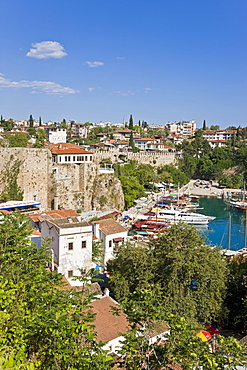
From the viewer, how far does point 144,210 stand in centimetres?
3516

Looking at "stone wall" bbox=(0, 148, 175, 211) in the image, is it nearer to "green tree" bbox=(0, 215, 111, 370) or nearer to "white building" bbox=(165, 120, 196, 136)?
"green tree" bbox=(0, 215, 111, 370)

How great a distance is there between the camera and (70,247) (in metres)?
13.1

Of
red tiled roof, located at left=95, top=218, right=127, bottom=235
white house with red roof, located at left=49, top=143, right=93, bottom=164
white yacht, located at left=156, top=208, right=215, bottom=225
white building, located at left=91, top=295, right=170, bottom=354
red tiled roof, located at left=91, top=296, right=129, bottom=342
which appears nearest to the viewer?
white building, located at left=91, top=295, right=170, bottom=354

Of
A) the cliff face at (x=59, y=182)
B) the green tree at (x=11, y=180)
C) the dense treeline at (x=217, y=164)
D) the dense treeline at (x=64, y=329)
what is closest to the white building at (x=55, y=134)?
the dense treeline at (x=217, y=164)

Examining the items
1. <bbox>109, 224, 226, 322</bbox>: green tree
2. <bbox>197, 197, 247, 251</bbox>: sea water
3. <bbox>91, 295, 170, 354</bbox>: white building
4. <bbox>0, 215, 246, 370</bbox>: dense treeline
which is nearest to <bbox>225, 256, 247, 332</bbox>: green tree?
<bbox>109, 224, 226, 322</bbox>: green tree

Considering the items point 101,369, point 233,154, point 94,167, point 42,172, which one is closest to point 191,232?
point 101,369

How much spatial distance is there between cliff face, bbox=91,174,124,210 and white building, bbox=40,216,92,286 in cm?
1552

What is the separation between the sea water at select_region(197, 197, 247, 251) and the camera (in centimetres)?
2647

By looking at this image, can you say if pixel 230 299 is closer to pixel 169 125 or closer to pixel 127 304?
pixel 127 304

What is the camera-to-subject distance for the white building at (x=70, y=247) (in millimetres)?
12844

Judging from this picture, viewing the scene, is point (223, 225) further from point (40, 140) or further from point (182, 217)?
point (40, 140)

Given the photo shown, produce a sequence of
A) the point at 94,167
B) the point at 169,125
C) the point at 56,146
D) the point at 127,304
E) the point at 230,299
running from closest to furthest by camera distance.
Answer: the point at 127,304 < the point at 230,299 < the point at 94,167 < the point at 56,146 < the point at 169,125

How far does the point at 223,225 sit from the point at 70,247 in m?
22.9

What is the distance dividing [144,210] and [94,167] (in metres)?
8.66
